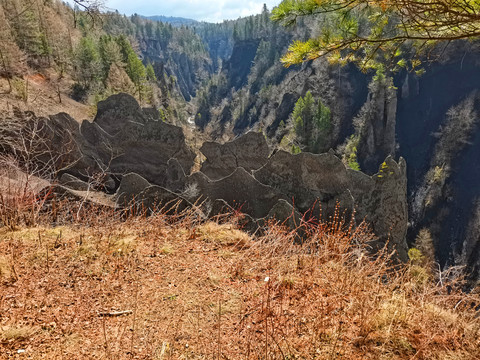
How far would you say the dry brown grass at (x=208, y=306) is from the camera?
2.47 metres

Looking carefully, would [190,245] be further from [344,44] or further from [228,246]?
[344,44]

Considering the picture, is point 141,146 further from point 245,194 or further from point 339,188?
point 339,188

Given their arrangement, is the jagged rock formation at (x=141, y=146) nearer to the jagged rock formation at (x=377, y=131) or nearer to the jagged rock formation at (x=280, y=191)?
the jagged rock formation at (x=280, y=191)

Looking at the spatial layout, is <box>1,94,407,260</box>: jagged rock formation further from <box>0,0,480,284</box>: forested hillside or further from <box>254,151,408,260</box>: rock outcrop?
<box>0,0,480,284</box>: forested hillside

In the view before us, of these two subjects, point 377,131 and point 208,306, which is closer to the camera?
point 208,306

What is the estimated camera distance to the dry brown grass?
2471mm

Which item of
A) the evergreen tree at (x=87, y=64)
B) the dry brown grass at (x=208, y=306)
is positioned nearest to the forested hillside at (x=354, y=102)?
the evergreen tree at (x=87, y=64)

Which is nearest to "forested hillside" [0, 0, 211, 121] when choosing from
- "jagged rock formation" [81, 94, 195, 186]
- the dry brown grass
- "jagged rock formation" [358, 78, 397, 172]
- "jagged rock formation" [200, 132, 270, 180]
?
"jagged rock formation" [81, 94, 195, 186]

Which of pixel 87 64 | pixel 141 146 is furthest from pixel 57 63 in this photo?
pixel 141 146

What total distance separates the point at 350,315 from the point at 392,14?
2992 mm

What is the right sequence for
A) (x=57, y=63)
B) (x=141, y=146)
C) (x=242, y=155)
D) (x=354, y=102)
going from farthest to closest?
(x=354, y=102) < (x=57, y=63) < (x=242, y=155) < (x=141, y=146)

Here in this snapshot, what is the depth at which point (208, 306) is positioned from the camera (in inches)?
124

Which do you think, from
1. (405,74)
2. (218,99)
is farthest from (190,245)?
(218,99)

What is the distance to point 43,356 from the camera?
2.37m
